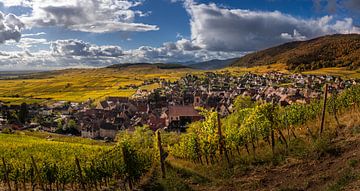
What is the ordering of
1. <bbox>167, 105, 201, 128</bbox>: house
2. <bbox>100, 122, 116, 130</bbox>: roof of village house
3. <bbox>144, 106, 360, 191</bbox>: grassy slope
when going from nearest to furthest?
<bbox>144, 106, 360, 191</bbox>: grassy slope → <bbox>167, 105, 201, 128</bbox>: house → <bbox>100, 122, 116, 130</bbox>: roof of village house

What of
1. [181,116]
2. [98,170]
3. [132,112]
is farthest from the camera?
[132,112]

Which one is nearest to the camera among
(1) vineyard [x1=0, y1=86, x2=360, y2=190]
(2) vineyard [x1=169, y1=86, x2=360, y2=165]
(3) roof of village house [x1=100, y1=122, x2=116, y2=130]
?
(1) vineyard [x1=0, y1=86, x2=360, y2=190]

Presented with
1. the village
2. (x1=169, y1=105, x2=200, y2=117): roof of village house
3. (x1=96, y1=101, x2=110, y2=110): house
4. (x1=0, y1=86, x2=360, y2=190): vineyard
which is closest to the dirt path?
(x1=0, y1=86, x2=360, y2=190): vineyard

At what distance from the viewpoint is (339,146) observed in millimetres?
21672

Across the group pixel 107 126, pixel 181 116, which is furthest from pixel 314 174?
pixel 107 126

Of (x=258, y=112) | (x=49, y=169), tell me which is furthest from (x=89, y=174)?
(x=258, y=112)

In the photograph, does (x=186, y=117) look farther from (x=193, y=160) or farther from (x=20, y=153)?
(x=193, y=160)

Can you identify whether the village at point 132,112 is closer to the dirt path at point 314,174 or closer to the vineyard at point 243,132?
the vineyard at point 243,132

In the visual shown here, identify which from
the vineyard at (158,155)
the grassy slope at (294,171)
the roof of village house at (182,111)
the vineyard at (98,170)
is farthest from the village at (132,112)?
the vineyard at (98,170)

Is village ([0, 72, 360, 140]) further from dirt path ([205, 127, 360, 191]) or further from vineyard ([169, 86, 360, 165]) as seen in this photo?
dirt path ([205, 127, 360, 191])

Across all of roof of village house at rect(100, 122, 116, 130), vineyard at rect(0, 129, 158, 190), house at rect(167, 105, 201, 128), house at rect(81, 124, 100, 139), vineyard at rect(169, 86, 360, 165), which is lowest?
house at rect(81, 124, 100, 139)

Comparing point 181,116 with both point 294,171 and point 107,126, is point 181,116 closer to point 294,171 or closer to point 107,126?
point 107,126

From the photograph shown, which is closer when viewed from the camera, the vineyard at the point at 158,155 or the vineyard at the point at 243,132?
the vineyard at the point at 158,155

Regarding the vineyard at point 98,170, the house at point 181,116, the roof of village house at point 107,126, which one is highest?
the vineyard at point 98,170
